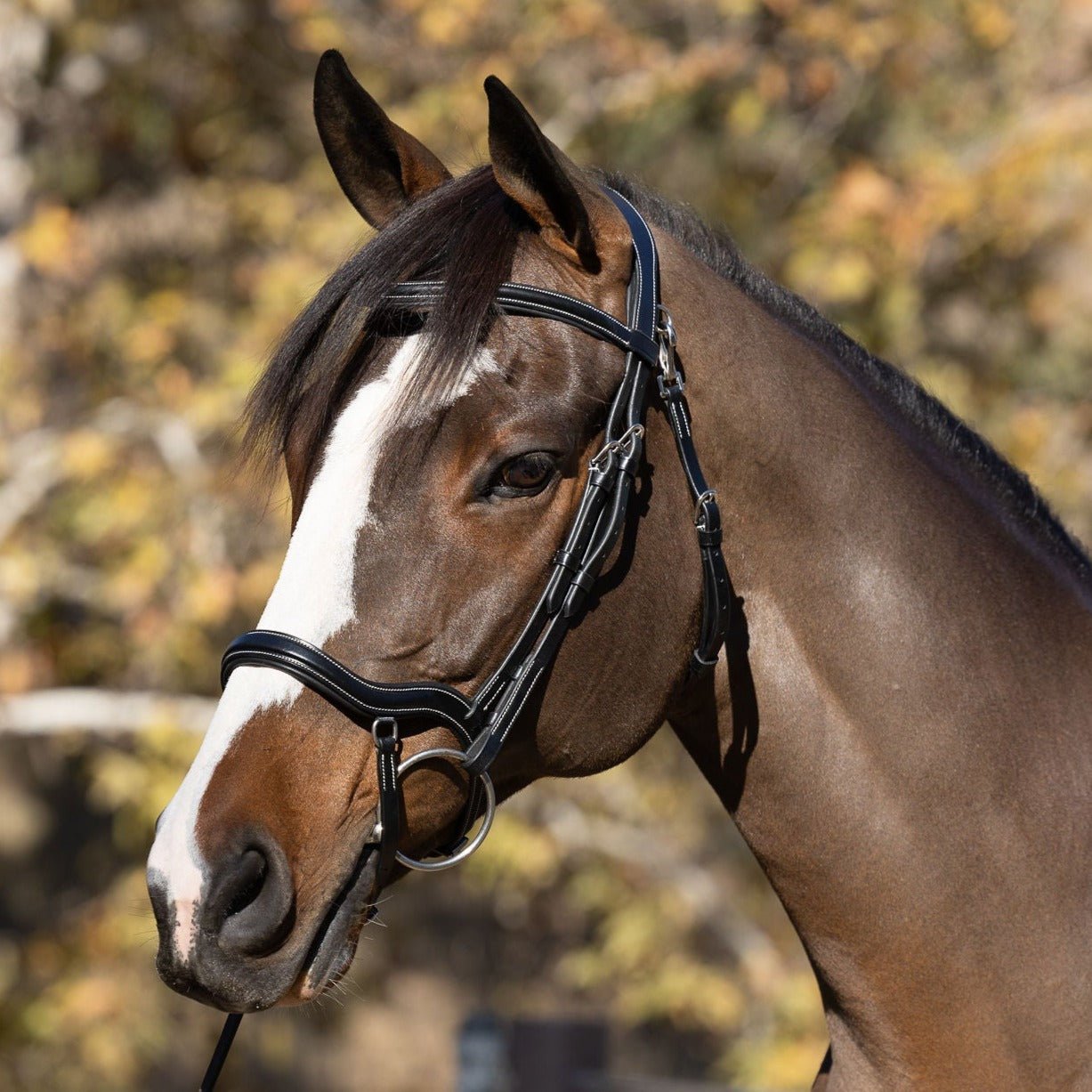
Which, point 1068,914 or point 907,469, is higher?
point 907,469

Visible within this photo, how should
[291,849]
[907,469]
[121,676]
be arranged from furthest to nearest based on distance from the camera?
[121,676]
[907,469]
[291,849]

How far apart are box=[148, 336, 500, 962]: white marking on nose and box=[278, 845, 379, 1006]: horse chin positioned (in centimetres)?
16

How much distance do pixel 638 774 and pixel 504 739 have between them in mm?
5357

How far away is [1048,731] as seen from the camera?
6.20 feet

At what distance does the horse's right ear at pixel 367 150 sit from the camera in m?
2.02

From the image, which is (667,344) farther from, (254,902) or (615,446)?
(254,902)

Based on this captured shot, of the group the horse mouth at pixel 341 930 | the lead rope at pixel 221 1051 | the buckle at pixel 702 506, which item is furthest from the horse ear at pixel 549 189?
the lead rope at pixel 221 1051

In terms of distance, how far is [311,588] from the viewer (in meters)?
1.63

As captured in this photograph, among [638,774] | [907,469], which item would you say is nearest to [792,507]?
[907,469]

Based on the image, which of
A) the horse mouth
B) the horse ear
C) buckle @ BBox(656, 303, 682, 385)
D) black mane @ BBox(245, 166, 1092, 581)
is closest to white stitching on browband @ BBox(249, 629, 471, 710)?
the horse mouth

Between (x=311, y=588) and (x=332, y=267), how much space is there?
4.61m

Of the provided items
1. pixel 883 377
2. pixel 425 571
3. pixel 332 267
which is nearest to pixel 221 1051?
pixel 425 571

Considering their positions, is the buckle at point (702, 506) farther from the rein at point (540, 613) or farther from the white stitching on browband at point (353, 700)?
the white stitching on browband at point (353, 700)

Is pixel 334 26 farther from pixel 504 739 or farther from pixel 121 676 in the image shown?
pixel 504 739
